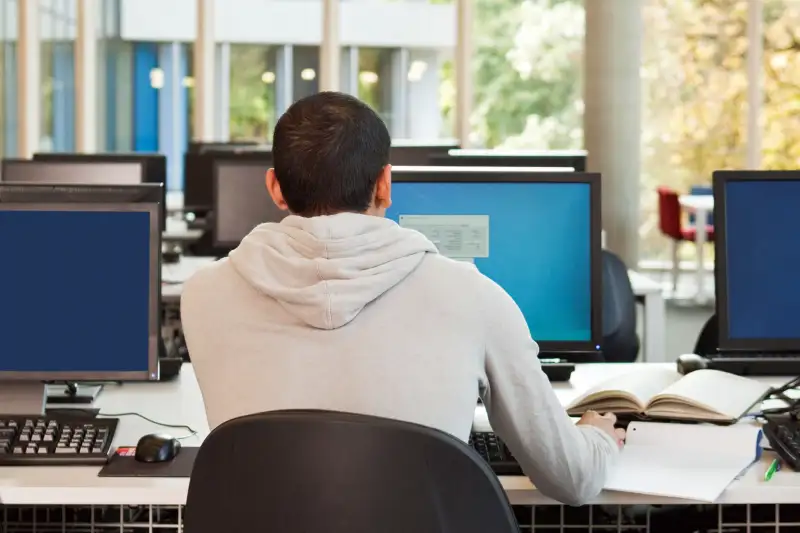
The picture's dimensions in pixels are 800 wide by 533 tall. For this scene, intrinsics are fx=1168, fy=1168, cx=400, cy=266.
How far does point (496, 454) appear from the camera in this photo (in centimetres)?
198

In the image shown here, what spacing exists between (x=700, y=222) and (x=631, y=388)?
20.1 ft

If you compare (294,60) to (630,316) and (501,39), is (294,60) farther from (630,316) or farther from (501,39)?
(630,316)

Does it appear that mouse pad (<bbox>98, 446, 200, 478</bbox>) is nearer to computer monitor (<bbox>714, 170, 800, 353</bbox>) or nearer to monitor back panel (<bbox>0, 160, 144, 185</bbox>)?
computer monitor (<bbox>714, 170, 800, 353</bbox>)

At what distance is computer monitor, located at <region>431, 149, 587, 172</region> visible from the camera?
3.54 metres

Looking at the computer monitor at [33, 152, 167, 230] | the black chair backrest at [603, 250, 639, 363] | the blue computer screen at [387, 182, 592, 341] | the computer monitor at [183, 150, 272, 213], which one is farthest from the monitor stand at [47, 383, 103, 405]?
the computer monitor at [183, 150, 272, 213]

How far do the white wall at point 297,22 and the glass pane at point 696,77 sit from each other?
5.10 feet

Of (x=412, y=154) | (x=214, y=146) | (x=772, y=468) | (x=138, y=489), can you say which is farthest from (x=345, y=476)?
(x=214, y=146)

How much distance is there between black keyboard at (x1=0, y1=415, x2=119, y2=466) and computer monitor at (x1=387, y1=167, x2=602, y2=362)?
0.78m

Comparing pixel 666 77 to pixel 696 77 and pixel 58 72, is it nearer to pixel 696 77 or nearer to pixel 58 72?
pixel 696 77

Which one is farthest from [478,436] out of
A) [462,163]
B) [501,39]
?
[501,39]

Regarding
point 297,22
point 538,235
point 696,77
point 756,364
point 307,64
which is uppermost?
point 297,22

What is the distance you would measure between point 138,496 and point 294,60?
24.1 ft

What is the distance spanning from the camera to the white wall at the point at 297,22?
8859 millimetres

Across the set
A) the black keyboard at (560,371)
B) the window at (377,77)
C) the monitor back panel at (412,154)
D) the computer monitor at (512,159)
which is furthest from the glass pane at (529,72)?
the black keyboard at (560,371)
